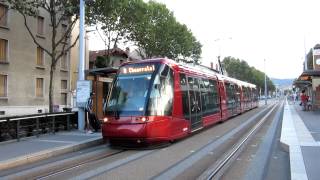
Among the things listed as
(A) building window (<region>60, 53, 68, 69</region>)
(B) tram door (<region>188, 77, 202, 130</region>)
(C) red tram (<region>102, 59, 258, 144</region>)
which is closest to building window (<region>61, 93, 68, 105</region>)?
(A) building window (<region>60, 53, 68, 69</region>)

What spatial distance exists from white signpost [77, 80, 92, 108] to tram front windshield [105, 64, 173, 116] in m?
3.45

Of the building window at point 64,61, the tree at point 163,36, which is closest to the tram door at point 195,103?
the tree at point 163,36

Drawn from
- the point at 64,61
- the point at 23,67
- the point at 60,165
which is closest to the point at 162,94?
the point at 60,165

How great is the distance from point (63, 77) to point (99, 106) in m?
22.6

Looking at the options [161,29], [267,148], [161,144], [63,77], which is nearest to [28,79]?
[63,77]

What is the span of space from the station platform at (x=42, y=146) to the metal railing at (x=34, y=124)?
12.7 inches

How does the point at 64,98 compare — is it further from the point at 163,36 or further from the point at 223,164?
the point at 223,164

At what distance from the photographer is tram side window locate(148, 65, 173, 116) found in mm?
14945

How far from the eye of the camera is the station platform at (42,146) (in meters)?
12.3

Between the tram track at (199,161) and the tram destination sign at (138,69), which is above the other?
the tram destination sign at (138,69)

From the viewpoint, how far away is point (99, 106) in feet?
70.6

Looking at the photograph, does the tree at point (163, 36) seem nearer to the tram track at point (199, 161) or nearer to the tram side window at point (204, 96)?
the tram side window at point (204, 96)

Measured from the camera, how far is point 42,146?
48.2 ft

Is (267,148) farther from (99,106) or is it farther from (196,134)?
(99,106)
